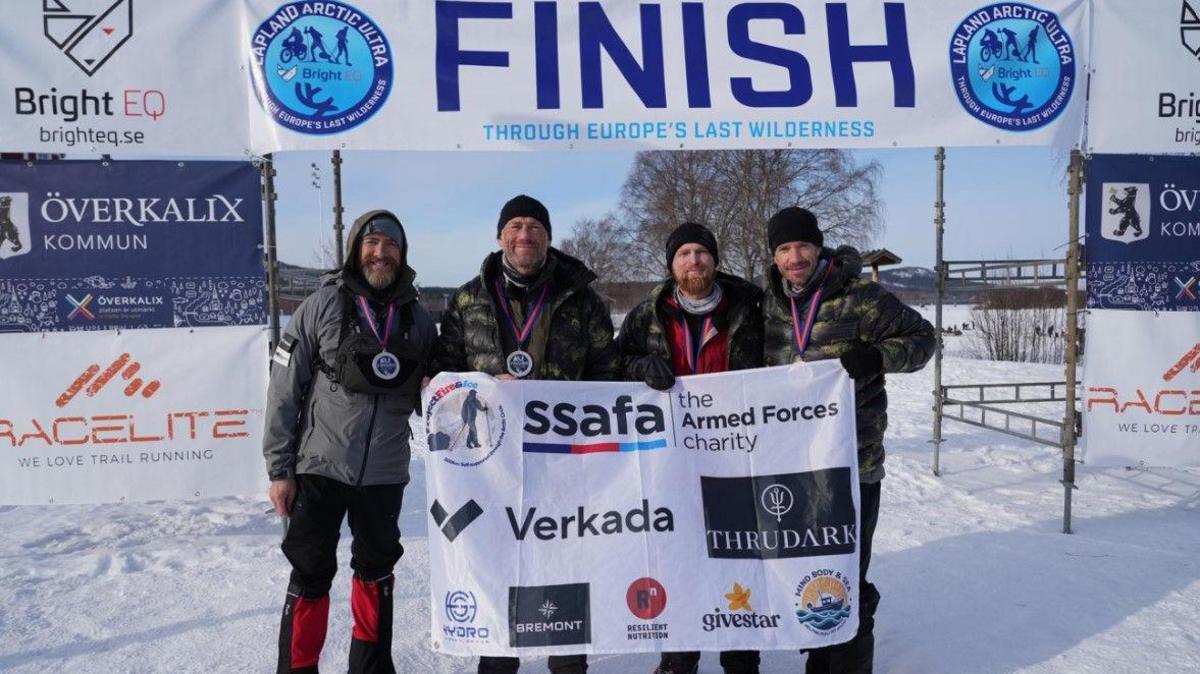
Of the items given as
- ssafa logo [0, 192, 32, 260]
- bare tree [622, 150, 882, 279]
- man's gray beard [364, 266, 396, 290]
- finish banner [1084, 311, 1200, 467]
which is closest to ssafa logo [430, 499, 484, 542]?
man's gray beard [364, 266, 396, 290]

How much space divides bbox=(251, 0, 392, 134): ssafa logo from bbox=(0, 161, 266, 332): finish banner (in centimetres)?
49

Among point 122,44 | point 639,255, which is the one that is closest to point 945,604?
point 122,44

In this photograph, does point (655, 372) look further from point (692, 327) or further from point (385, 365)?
point (385, 365)

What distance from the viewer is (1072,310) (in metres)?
4.98

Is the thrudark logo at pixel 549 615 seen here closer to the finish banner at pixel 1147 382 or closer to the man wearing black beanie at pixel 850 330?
the man wearing black beanie at pixel 850 330

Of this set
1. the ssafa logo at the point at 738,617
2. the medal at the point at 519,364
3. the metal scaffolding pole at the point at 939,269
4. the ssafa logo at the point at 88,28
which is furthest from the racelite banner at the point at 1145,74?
the ssafa logo at the point at 88,28

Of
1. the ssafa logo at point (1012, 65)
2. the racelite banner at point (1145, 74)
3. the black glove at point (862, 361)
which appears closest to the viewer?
the black glove at point (862, 361)

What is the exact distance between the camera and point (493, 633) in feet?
9.95

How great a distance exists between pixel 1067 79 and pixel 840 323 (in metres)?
3.10

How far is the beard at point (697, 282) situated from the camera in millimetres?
3111

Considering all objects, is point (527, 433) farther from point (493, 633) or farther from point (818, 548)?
point (818, 548)

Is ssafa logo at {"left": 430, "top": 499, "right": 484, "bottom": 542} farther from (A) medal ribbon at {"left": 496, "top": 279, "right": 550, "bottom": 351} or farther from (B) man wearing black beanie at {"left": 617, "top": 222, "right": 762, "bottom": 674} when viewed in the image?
(B) man wearing black beanie at {"left": 617, "top": 222, "right": 762, "bottom": 674}

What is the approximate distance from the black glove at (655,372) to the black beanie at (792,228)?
0.74 m

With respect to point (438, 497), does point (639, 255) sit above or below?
above
